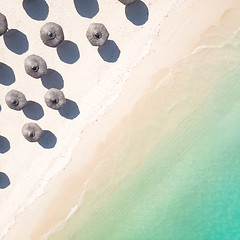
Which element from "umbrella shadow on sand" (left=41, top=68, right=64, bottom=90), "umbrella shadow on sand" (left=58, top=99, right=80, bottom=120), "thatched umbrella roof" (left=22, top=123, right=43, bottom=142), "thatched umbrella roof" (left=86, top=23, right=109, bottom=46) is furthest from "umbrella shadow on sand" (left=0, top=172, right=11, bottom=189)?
"thatched umbrella roof" (left=86, top=23, right=109, bottom=46)

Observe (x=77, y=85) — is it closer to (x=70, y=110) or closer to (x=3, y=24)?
(x=70, y=110)

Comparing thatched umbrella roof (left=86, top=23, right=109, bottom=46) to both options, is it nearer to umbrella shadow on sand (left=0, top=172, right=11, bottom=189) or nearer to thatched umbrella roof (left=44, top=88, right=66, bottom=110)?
thatched umbrella roof (left=44, top=88, right=66, bottom=110)

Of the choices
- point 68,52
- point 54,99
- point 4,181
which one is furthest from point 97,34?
point 4,181

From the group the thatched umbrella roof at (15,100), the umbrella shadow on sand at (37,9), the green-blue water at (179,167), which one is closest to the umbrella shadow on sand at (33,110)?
the thatched umbrella roof at (15,100)

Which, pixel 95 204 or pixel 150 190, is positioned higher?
pixel 150 190

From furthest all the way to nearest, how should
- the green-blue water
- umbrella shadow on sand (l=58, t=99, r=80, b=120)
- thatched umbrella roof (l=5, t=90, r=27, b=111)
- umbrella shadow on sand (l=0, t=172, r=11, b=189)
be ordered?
umbrella shadow on sand (l=0, t=172, r=11, b=189) < umbrella shadow on sand (l=58, t=99, r=80, b=120) < the green-blue water < thatched umbrella roof (l=5, t=90, r=27, b=111)

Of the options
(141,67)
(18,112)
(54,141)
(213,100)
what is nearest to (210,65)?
(213,100)

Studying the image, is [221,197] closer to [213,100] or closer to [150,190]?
[150,190]
